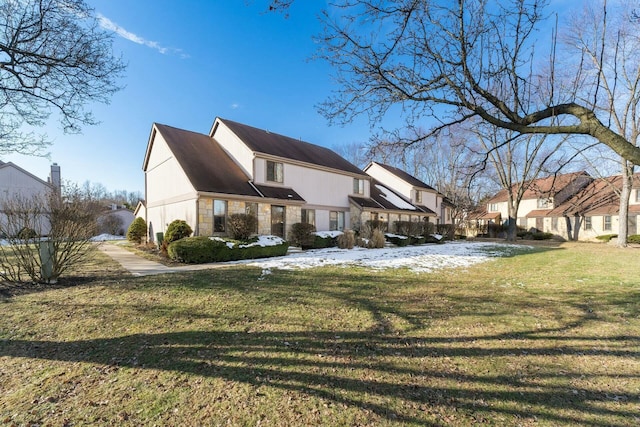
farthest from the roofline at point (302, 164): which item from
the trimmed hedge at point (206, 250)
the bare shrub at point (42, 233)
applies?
the bare shrub at point (42, 233)

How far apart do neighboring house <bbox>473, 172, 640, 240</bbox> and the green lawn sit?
26.4 m

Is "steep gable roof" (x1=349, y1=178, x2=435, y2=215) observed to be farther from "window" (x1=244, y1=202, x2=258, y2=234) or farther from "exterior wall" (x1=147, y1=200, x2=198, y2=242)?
"exterior wall" (x1=147, y1=200, x2=198, y2=242)

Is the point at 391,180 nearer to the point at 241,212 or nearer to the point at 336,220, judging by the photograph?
the point at 336,220

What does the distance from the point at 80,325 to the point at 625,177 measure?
96.5ft

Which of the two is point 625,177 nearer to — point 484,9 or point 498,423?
point 484,9

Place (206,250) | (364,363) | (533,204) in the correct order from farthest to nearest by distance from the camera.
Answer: (533,204), (206,250), (364,363)

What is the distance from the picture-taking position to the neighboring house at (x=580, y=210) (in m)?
28.4

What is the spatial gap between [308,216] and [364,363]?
16162mm

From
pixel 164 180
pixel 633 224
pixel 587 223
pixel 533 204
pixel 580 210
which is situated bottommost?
pixel 633 224

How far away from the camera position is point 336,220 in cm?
2183

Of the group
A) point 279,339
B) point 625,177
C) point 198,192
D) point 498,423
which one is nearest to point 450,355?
point 498,423

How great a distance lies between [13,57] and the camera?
28.1ft

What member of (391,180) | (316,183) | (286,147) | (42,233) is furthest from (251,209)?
(391,180)

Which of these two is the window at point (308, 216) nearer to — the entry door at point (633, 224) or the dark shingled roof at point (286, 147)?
the dark shingled roof at point (286, 147)
